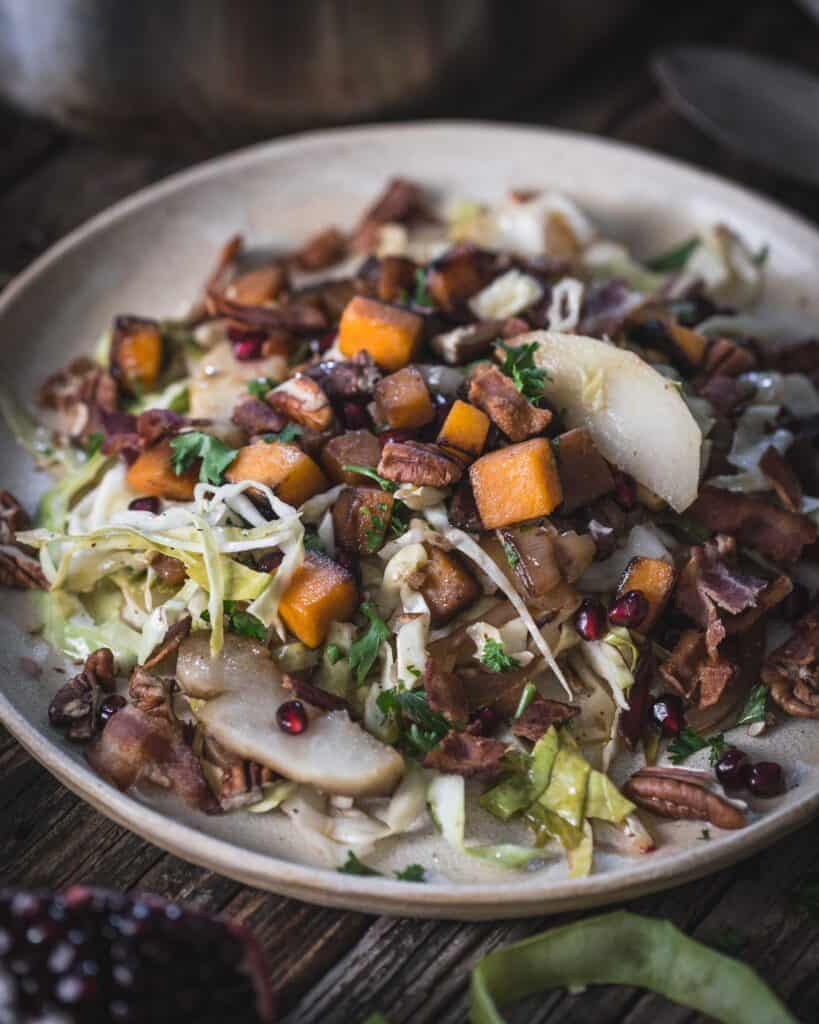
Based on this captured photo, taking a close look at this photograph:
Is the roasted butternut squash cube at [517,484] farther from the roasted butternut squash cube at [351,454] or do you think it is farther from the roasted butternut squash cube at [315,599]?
the roasted butternut squash cube at [315,599]

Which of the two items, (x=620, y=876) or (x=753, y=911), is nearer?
(x=620, y=876)

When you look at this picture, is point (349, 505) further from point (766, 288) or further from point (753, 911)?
point (766, 288)

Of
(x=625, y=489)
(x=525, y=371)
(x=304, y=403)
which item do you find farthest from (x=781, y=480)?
(x=304, y=403)

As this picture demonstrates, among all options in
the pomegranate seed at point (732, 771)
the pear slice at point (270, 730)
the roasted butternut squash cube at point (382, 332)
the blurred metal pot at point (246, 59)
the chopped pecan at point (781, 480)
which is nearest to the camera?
the pear slice at point (270, 730)

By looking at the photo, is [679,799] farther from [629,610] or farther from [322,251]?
[322,251]

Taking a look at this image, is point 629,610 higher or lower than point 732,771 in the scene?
higher

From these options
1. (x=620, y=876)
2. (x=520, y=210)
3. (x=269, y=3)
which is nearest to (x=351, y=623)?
(x=620, y=876)

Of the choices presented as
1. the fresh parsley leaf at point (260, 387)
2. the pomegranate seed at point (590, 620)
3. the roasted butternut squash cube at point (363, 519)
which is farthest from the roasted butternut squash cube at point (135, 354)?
the pomegranate seed at point (590, 620)
